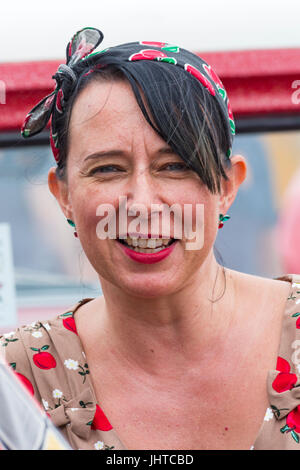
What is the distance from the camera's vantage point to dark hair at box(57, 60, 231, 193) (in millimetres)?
1407

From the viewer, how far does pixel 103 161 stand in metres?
1.45

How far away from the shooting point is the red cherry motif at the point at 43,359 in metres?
1.67

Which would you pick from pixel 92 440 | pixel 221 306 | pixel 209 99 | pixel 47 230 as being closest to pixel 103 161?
pixel 209 99

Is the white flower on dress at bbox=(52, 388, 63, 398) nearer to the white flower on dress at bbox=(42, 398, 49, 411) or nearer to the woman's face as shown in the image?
the white flower on dress at bbox=(42, 398, 49, 411)

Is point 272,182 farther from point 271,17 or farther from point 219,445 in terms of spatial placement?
point 219,445

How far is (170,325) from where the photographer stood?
166 centimetres

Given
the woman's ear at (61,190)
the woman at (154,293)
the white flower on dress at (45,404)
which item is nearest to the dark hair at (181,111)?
the woman at (154,293)

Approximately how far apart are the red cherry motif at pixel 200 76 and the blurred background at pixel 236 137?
Result: 0.91 m

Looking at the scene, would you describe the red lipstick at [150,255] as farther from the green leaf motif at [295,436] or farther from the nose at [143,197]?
the green leaf motif at [295,436]

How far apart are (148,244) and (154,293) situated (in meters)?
0.11

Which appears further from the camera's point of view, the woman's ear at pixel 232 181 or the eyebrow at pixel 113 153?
the woman's ear at pixel 232 181

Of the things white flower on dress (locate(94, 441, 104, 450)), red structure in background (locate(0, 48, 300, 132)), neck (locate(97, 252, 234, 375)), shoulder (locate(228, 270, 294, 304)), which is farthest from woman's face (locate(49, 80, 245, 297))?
red structure in background (locate(0, 48, 300, 132))

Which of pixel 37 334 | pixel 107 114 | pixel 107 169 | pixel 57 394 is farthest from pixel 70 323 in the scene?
pixel 107 114

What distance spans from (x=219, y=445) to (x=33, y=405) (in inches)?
26.0
